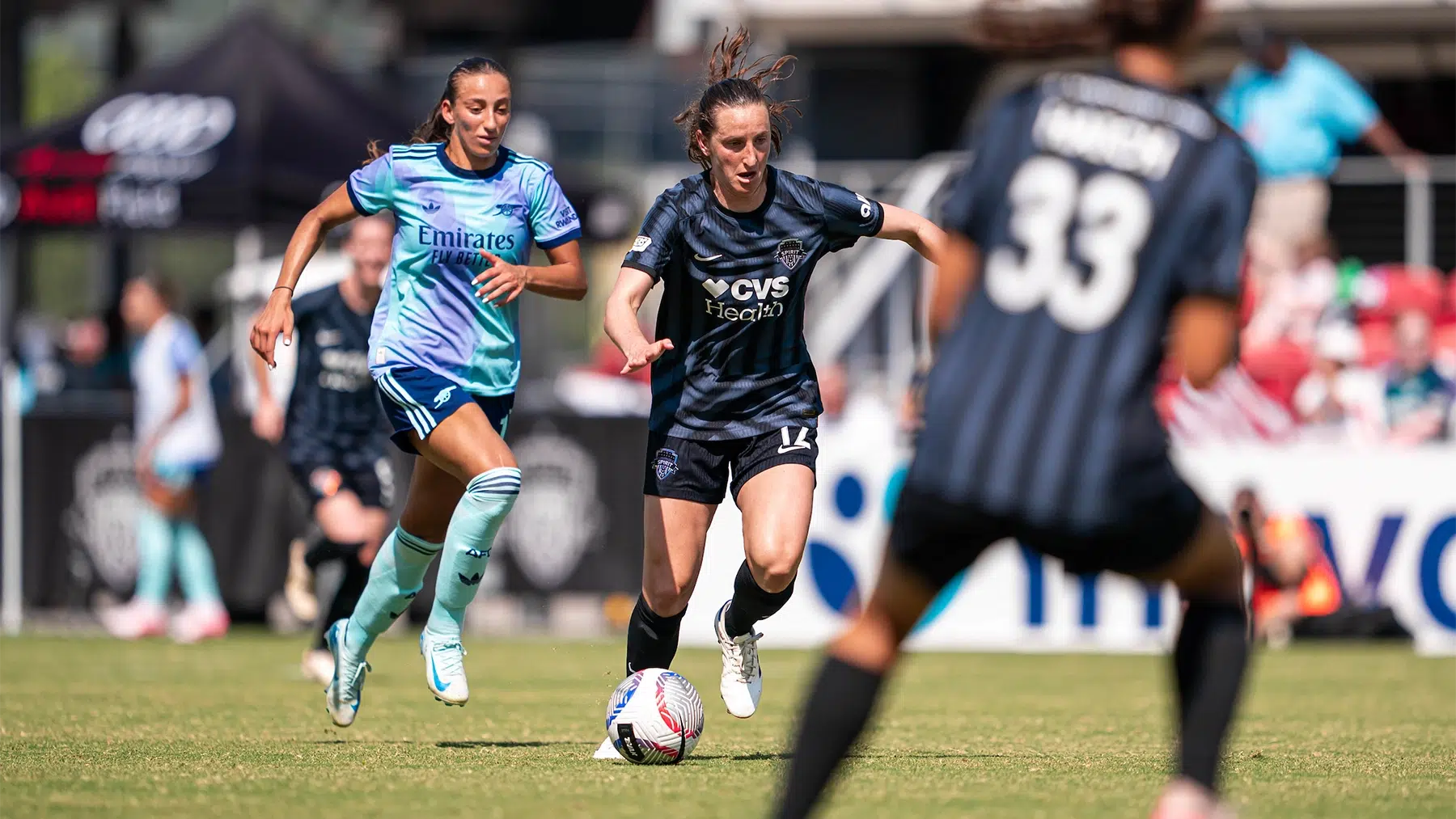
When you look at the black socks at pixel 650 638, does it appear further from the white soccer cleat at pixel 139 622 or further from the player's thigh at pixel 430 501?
the white soccer cleat at pixel 139 622

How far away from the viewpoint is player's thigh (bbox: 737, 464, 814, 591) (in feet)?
22.4

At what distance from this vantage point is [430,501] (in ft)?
24.5

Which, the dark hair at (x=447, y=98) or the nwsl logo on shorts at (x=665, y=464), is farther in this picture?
the dark hair at (x=447, y=98)

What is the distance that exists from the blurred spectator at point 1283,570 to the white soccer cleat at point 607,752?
24.0 feet

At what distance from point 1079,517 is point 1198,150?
749mm

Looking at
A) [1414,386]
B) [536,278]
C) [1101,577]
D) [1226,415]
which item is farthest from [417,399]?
[1414,386]

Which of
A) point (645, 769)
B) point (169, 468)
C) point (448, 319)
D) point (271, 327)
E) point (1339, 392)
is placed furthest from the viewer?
point (1339, 392)

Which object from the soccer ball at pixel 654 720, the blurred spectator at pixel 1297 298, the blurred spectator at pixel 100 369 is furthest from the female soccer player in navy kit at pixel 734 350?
the blurred spectator at pixel 100 369

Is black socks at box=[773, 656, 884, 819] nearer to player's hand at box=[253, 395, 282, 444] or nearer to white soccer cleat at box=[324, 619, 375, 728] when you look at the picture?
white soccer cleat at box=[324, 619, 375, 728]

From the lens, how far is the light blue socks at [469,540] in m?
7.00

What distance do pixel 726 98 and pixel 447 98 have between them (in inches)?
45.9

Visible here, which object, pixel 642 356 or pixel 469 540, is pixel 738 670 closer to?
pixel 469 540

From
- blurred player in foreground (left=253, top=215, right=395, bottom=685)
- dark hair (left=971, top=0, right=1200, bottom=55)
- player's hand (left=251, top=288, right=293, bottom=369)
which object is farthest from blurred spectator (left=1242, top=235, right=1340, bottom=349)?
dark hair (left=971, top=0, right=1200, bottom=55)

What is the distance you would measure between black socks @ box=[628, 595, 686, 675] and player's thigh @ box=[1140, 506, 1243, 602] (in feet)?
9.47
